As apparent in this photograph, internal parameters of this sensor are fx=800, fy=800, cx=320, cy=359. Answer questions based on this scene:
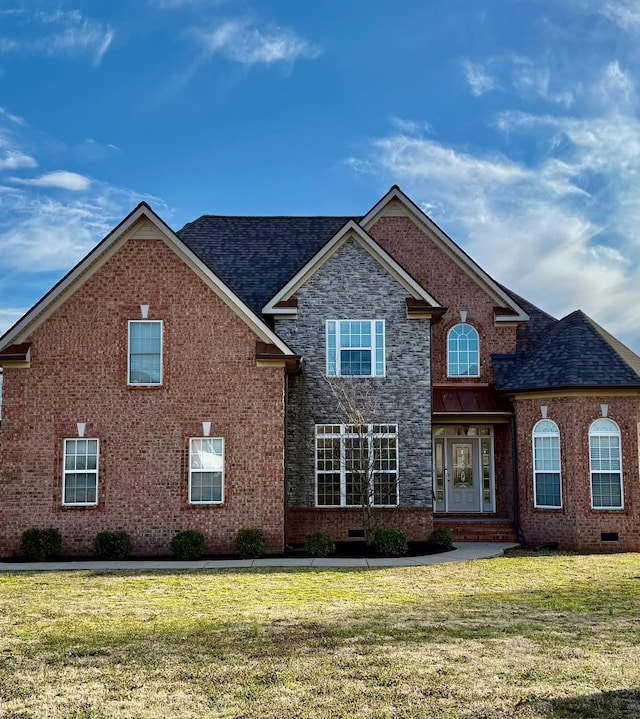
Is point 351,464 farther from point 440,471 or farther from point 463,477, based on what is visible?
point 463,477

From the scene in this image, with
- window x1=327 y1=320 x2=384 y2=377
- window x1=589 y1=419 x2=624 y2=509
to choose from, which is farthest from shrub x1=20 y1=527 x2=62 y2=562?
window x1=589 y1=419 x2=624 y2=509

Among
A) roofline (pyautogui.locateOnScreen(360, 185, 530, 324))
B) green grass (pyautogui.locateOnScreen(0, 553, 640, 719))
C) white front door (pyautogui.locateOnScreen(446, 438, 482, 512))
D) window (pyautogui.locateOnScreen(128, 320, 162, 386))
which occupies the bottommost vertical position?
green grass (pyautogui.locateOnScreen(0, 553, 640, 719))

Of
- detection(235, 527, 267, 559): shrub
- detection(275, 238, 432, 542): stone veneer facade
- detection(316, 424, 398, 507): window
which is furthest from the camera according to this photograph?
detection(275, 238, 432, 542): stone veneer facade

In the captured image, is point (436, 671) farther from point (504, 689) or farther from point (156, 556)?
point (156, 556)

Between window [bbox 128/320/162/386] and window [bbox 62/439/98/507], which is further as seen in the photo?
window [bbox 128/320/162/386]

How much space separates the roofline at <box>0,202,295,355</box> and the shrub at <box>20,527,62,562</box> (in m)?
4.57

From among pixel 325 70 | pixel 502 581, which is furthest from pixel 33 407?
pixel 502 581

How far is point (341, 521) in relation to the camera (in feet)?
71.0

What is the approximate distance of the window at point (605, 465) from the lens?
20.7 metres

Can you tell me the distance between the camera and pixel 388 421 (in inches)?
861

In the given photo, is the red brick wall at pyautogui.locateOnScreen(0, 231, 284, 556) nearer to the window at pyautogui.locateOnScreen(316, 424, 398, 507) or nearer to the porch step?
the window at pyautogui.locateOnScreen(316, 424, 398, 507)

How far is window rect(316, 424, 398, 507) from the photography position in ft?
70.7

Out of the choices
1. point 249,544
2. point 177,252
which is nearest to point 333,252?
point 177,252

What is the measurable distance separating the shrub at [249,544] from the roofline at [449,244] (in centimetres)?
1032
